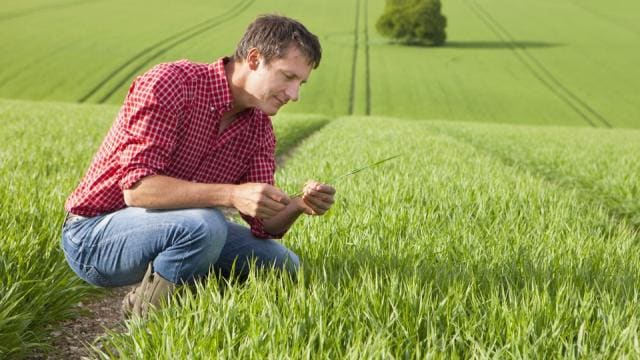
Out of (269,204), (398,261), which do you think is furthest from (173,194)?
(398,261)

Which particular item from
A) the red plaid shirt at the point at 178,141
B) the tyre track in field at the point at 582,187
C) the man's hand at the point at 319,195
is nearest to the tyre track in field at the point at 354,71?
the tyre track in field at the point at 582,187

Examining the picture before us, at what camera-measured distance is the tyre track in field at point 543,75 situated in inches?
1607

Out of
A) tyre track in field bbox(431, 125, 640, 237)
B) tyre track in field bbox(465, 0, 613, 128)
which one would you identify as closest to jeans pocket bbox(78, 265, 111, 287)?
tyre track in field bbox(431, 125, 640, 237)

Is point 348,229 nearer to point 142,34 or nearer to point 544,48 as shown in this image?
point 142,34

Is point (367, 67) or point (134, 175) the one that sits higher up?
point (134, 175)

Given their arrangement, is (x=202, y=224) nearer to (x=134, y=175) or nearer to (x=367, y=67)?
(x=134, y=175)

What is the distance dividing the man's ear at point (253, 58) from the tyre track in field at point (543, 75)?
40005 millimetres

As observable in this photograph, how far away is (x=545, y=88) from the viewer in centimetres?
4684

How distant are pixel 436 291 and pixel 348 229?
159 centimetres

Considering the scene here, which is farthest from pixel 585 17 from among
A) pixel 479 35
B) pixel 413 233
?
pixel 413 233

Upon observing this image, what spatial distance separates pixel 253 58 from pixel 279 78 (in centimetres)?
19

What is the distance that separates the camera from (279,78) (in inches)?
123

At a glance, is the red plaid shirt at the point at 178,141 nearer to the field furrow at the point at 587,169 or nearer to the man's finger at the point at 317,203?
the man's finger at the point at 317,203

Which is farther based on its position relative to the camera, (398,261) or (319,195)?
(398,261)
